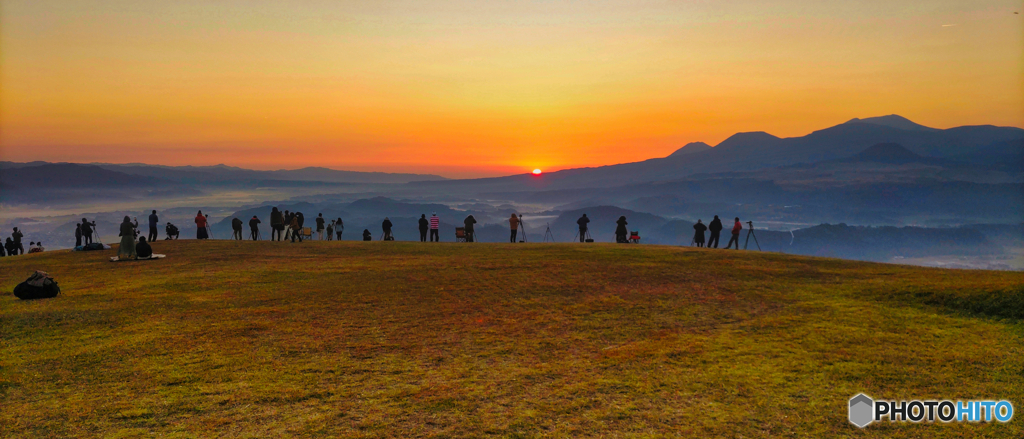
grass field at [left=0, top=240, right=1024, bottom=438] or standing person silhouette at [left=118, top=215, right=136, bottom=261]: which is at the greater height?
standing person silhouette at [left=118, top=215, right=136, bottom=261]

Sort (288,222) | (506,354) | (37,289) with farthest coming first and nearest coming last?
1. (288,222)
2. (37,289)
3. (506,354)

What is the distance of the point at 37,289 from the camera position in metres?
14.0

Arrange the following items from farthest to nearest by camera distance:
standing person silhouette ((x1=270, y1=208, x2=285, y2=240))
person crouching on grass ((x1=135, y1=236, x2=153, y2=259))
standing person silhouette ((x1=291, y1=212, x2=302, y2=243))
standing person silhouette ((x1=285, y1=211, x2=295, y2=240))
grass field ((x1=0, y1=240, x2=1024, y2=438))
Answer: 1. standing person silhouette ((x1=285, y1=211, x2=295, y2=240))
2. standing person silhouette ((x1=270, y1=208, x2=285, y2=240))
3. standing person silhouette ((x1=291, y1=212, x2=302, y2=243))
4. person crouching on grass ((x1=135, y1=236, x2=153, y2=259))
5. grass field ((x1=0, y1=240, x2=1024, y2=438))

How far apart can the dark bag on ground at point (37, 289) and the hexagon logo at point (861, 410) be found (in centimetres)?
1868

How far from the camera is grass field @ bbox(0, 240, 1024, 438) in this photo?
6.55 meters

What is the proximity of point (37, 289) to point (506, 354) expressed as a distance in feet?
44.8

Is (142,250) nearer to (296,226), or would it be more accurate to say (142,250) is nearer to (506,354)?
(296,226)

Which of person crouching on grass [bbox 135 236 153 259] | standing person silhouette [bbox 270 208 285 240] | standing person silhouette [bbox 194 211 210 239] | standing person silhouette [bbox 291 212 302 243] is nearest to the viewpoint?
person crouching on grass [bbox 135 236 153 259]

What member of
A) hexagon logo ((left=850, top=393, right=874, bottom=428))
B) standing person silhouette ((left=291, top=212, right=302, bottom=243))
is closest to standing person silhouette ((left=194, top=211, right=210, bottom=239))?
standing person silhouette ((left=291, top=212, right=302, bottom=243))

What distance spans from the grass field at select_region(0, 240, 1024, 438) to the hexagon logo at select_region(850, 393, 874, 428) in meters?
0.15

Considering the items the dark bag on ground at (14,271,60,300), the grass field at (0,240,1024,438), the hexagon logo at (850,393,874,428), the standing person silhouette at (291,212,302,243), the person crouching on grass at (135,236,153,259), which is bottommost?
the hexagon logo at (850,393,874,428)

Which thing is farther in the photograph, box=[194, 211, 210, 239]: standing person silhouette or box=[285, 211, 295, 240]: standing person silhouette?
box=[194, 211, 210, 239]: standing person silhouette

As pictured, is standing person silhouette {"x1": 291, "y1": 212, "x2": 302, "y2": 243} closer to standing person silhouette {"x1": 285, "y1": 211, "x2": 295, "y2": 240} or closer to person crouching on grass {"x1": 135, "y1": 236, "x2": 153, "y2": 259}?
standing person silhouette {"x1": 285, "y1": 211, "x2": 295, "y2": 240}

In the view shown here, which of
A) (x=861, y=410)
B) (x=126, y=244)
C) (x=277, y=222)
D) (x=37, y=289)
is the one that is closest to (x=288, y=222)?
(x=277, y=222)
